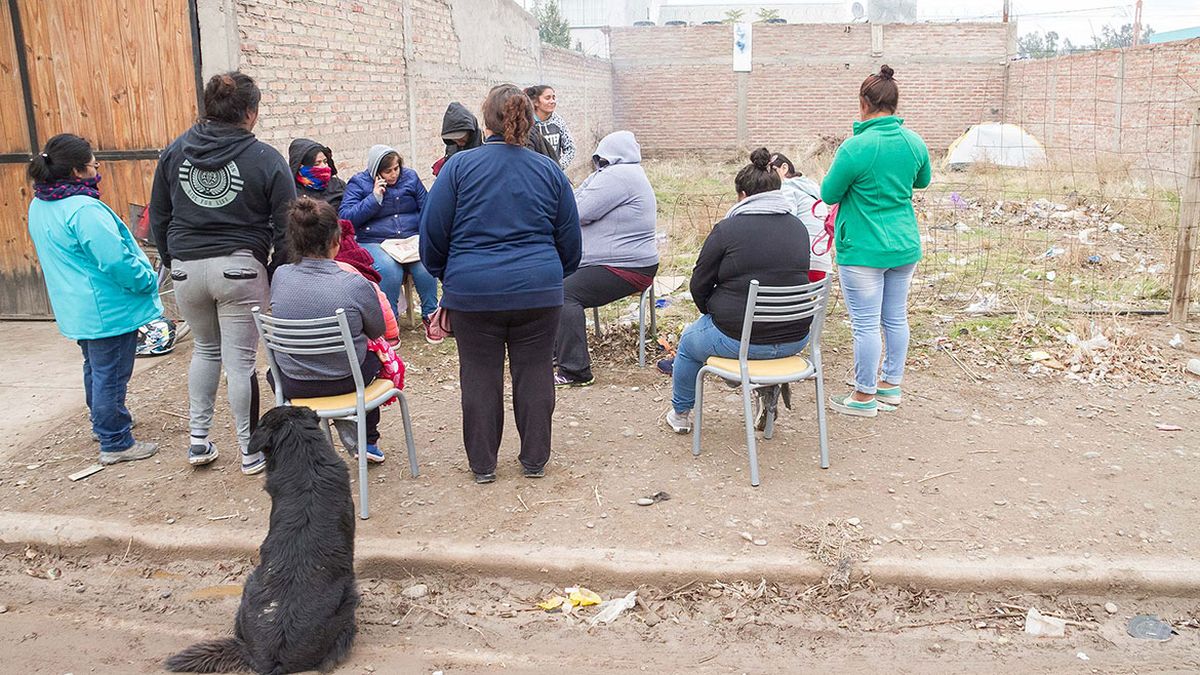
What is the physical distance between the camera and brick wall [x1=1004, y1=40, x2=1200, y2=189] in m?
14.1

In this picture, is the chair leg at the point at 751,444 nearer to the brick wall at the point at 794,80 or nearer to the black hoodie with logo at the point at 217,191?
the black hoodie with logo at the point at 217,191

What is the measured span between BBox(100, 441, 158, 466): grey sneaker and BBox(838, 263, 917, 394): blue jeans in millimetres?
3881

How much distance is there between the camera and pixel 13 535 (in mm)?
4055

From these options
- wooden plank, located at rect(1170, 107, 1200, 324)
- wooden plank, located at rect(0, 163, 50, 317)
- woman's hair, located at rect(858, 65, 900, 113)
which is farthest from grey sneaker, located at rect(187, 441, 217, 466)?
wooden plank, located at rect(1170, 107, 1200, 324)

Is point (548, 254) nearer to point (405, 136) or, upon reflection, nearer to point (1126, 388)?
point (1126, 388)

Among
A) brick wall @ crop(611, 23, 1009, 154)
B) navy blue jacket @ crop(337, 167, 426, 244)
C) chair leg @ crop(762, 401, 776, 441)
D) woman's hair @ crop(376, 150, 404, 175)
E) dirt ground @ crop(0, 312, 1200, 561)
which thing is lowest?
dirt ground @ crop(0, 312, 1200, 561)

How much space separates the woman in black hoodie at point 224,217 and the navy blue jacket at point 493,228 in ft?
2.73

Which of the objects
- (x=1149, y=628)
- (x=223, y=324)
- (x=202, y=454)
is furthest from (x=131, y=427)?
(x=1149, y=628)

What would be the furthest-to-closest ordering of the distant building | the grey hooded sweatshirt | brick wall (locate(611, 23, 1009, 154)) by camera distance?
the distant building → brick wall (locate(611, 23, 1009, 154)) → the grey hooded sweatshirt

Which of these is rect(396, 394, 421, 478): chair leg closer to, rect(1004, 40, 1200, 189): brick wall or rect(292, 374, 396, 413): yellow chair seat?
rect(292, 374, 396, 413): yellow chair seat

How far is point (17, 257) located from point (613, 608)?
21.0ft

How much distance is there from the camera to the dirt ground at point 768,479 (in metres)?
3.90

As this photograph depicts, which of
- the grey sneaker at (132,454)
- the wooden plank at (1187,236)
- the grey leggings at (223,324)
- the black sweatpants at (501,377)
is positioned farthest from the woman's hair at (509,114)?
the wooden plank at (1187,236)

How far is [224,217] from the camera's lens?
13.7ft
